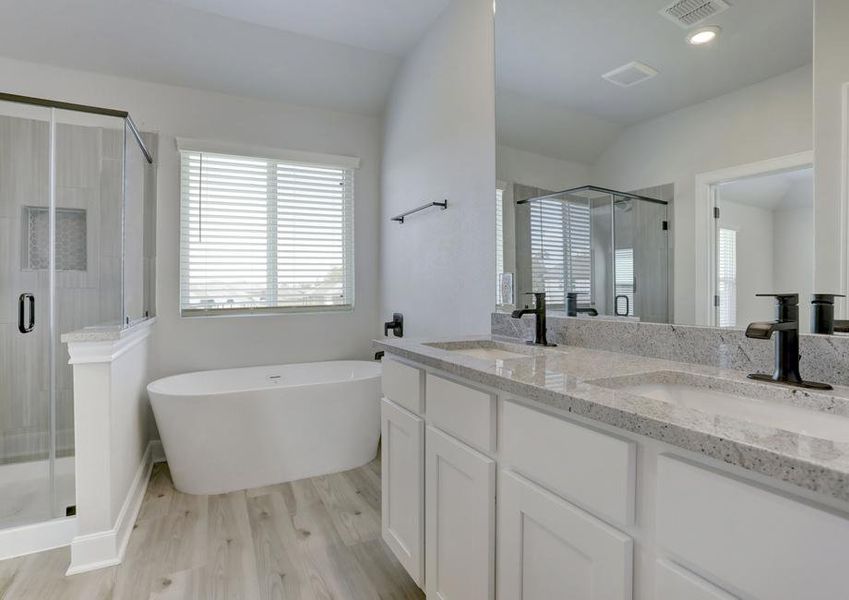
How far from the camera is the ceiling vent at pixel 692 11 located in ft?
3.90

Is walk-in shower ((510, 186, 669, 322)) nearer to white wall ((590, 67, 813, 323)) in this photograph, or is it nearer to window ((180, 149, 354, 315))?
white wall ((590, 67, 813, 323))

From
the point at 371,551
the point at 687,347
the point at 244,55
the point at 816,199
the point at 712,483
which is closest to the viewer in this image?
the point at 712,483

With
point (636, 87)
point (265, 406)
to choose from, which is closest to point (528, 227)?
point (636, 87)

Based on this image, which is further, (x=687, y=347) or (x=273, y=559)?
(x=273, y=559)

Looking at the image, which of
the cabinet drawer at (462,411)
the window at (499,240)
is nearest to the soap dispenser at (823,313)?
the cabinet drawer at (462,411)

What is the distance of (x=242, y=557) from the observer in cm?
183

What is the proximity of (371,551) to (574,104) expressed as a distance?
6.59 ft

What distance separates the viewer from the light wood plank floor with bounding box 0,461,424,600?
5.32 ft

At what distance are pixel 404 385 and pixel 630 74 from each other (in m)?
1.30

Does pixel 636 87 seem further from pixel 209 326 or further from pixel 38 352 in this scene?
pixel 38 352

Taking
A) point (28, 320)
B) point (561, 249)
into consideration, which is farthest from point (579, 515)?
point (28, 320)

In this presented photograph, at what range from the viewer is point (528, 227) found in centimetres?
193

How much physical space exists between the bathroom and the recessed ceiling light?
0.05ft

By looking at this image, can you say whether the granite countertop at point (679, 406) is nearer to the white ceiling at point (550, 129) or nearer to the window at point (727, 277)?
the window at point (727, 277)
